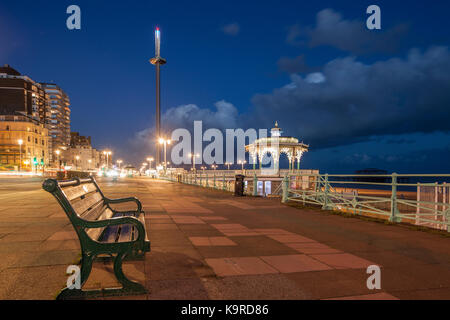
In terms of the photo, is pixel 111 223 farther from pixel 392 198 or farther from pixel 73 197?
pixel 392 198

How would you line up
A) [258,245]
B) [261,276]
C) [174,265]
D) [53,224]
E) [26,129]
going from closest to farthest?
[261,276]
[174,265]
[258,245]
[53,224]
[26,129]

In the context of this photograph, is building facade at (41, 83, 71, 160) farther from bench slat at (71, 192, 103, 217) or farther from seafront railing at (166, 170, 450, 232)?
bench slat at (71, 192, 103, 217)

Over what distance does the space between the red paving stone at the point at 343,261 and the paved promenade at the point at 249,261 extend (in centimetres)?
1

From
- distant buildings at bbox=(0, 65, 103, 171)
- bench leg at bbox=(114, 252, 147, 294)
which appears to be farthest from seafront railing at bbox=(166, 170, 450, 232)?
distant buildings at bbox=(0, 65, 103, 171)

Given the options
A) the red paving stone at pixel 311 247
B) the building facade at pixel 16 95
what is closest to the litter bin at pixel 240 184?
the red paving stone at pixel 311 247

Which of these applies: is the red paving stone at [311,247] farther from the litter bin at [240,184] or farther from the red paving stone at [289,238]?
the litter bin at [240,184]

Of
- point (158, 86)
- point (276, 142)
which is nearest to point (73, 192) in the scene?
point (276, 142)

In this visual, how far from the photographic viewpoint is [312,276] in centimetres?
346

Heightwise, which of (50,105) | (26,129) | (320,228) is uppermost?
(50,105)

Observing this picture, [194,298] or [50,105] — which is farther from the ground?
[50,105]

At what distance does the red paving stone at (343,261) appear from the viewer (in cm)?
384
